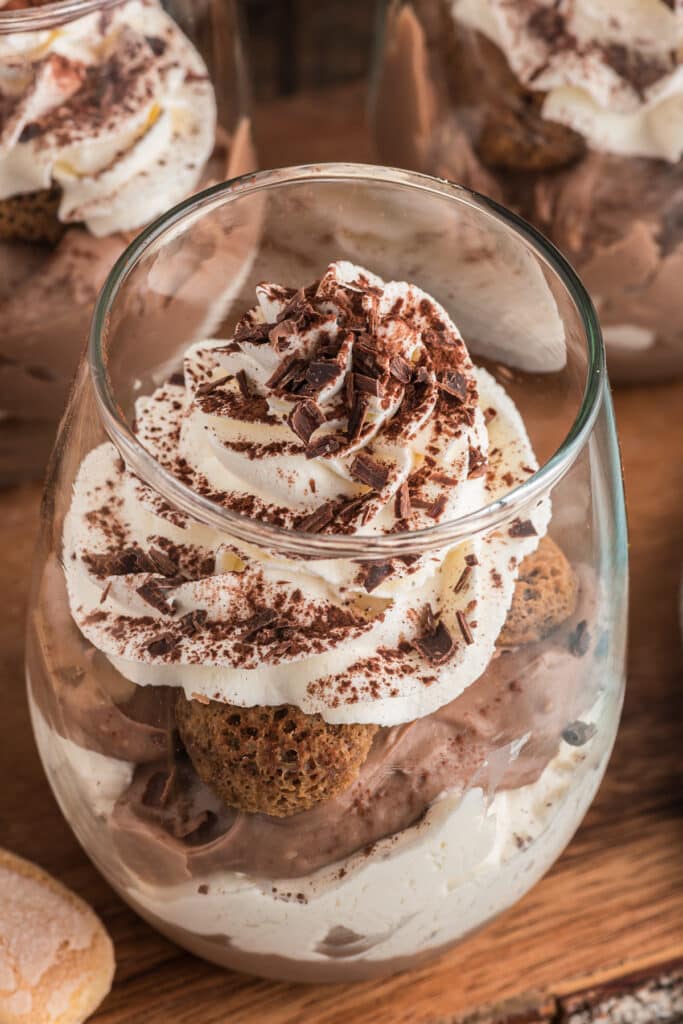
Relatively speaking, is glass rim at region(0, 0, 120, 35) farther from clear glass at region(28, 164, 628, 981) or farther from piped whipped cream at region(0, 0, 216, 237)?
clear glass at region(28, 164, 628, 981)

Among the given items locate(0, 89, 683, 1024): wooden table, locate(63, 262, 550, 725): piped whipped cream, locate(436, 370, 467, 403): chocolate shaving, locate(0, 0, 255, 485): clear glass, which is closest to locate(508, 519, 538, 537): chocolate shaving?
locate(63, 262, 550, 725): piped whipped cream

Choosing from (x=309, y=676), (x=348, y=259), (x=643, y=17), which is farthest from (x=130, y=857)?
(x=643, y=17)

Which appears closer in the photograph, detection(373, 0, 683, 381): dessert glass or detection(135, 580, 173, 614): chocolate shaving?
detection(135, 580, 173, 614): chocolate shaving

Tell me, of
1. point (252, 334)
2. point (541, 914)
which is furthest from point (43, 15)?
point (541, 914)

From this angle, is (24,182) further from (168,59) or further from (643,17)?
(643,17)

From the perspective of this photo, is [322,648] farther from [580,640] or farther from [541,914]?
[541,914]

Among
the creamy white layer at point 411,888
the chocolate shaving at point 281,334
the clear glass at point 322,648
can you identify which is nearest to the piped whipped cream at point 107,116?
the clear glass at point 322,648
